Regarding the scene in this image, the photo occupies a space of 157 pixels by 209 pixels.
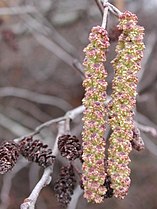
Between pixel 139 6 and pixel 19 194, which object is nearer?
pixel 139 6

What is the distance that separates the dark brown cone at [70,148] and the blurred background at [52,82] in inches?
53.1

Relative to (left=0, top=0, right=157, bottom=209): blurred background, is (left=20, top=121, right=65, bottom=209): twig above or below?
below

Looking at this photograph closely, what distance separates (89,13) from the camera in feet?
9.17

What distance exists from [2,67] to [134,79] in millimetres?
2534

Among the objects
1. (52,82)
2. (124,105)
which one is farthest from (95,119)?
(52,82)

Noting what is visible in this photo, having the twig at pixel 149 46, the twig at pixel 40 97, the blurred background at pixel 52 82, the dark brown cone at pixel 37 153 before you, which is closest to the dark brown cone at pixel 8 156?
the dark brown cone at pixel 37 153

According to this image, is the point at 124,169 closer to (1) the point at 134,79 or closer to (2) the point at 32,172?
(1) the point at 134,79

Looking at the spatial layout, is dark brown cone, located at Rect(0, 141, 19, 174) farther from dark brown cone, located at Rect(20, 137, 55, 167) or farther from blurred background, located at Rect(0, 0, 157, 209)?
blurred background, located at Rect(0, 0, 157, 209)

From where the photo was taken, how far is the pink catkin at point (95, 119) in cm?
90

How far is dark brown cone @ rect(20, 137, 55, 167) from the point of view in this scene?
3.39ft

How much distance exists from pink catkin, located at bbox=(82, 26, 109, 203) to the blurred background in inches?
56.8

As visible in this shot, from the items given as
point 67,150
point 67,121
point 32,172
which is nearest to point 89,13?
point 32,172

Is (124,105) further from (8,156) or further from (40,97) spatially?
(40,97)

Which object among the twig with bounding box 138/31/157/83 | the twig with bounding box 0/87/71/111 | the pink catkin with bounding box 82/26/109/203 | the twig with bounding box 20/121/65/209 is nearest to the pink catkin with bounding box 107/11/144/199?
the pink catkin with bounding box 82/26/109/203
